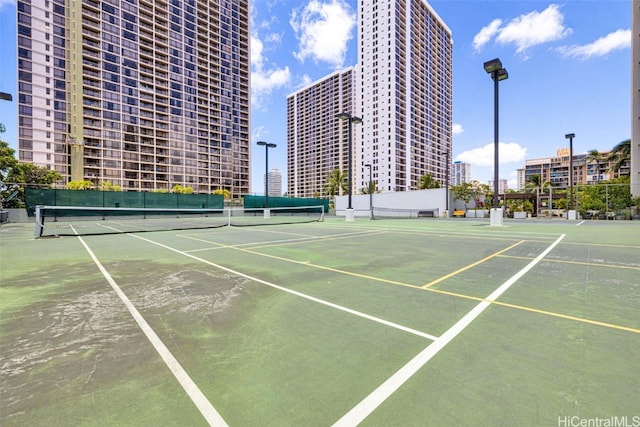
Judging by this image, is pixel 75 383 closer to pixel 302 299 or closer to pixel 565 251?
pixel 302 299

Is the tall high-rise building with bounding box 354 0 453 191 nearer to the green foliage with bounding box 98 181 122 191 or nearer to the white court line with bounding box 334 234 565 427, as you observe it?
the green foliage with bounding box 98 181 122 191

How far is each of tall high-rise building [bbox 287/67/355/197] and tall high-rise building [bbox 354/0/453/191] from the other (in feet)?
126

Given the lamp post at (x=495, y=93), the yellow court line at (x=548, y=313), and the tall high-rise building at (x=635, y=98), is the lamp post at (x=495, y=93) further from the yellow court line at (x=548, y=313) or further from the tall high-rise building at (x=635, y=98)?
the tall high-rise building at (x=635, y=98)

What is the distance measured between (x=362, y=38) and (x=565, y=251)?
12300 cm

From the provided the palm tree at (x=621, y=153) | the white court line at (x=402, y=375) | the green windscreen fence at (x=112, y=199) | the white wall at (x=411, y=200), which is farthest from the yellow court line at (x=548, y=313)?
the palm tree at (x=621, y=153)

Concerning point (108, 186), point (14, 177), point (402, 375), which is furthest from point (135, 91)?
point (402, 375)

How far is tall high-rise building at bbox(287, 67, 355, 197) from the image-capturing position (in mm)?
153500

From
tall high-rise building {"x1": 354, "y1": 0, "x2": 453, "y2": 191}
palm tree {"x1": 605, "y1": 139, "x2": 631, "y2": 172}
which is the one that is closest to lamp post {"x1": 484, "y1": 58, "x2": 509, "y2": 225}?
palm tree {"x1": 605, "y1": 139, "x2": 631, "y2": 172}

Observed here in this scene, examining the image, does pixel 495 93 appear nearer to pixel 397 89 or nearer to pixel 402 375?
pixel 402 375

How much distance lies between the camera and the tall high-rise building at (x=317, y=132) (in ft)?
504

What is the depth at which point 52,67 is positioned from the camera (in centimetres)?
7312

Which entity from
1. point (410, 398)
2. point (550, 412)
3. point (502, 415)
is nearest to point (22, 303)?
point (410, 398)

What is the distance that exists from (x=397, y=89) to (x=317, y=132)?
7569 cm

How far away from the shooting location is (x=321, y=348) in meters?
2.76
